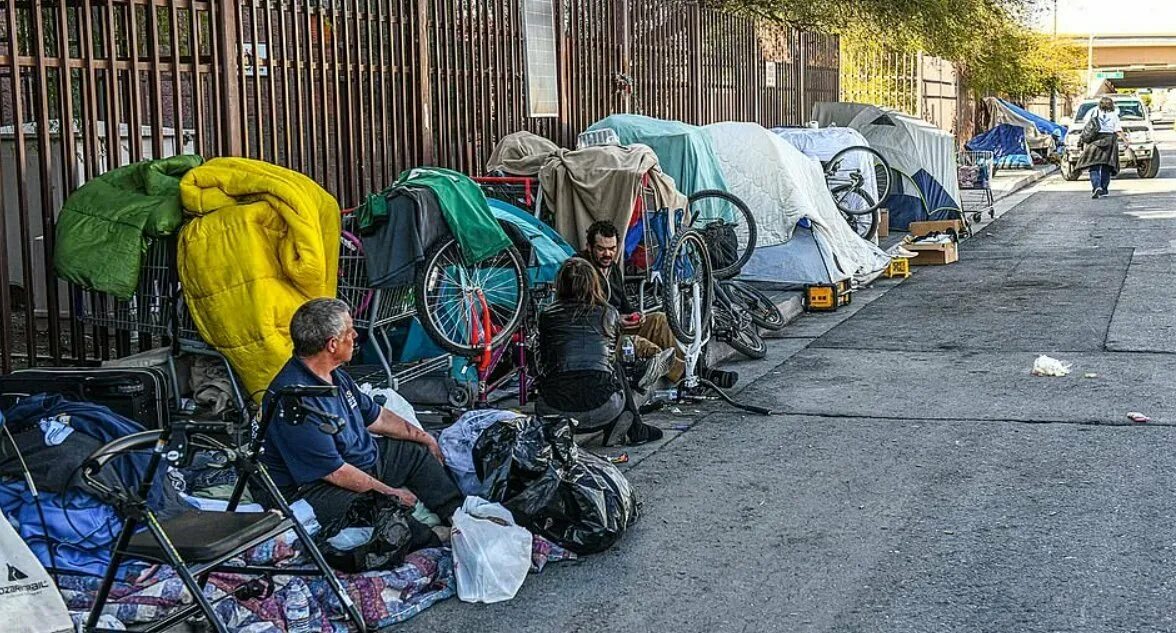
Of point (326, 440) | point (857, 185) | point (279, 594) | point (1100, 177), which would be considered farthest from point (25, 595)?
point (1100, 177)

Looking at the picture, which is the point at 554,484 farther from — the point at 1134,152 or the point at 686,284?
the point at 1134,152

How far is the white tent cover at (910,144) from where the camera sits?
18344mm

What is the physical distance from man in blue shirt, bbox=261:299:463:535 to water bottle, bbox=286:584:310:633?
1.26 feet

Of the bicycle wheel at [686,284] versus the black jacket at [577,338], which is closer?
the black jacket at [577,338]

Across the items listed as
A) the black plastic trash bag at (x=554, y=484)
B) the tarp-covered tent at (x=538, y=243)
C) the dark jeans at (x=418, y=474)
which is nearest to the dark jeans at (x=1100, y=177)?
the tarp-covered tent at (x=538, y=243)

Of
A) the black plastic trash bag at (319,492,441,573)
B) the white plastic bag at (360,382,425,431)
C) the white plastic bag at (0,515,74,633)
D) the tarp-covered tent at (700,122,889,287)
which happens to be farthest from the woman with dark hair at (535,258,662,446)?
the tarp-covered tent at (700,122,889,287)

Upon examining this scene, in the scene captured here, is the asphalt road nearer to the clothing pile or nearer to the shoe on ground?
the shoe on ground

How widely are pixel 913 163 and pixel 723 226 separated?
26.0 ft

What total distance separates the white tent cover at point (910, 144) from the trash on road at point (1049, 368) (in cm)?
904

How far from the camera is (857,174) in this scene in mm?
16109

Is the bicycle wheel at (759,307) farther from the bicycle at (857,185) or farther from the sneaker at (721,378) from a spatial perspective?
the bicycle at (857,185)

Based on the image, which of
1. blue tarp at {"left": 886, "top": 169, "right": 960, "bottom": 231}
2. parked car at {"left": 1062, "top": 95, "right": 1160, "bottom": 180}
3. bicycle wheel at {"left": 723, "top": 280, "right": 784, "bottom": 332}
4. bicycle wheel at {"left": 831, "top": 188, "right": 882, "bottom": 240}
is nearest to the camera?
bicycle wheel at {"left": 723, "top": 280, "right": 784, "bottom": 332}

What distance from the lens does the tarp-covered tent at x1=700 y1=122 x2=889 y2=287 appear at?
13.0 m

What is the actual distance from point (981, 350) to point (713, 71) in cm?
771
